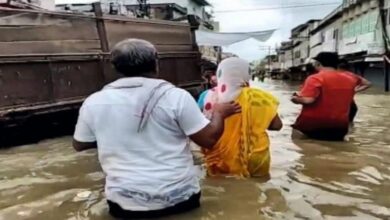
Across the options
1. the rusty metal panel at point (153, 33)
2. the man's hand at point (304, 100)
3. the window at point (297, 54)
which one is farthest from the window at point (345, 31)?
the man's hand at point (304, 100)

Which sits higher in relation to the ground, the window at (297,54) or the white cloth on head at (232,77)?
the white cloth on head at (232,77)

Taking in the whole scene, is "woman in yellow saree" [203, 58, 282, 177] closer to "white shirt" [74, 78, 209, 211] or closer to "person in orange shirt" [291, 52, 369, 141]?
"white shirt" [74, 78, 209, 211]

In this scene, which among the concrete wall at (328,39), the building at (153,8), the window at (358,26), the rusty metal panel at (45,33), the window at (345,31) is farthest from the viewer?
the concrete wall at (328,39)

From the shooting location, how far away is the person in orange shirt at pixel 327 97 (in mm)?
7875

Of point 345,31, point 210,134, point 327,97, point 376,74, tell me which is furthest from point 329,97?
point 345,31

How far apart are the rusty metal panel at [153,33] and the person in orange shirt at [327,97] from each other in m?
5.57

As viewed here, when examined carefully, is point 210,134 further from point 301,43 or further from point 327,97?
point 301,43

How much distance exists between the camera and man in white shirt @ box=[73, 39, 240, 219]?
12.4 ft

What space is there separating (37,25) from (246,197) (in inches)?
272

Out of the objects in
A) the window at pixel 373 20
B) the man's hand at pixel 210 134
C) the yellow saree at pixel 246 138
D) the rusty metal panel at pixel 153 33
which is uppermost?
the window at pixel 373 20

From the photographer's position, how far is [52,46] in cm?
1074

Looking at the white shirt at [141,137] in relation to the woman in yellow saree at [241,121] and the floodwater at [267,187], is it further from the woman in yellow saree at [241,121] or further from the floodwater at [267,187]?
the woman in yellow saree at [241,121]

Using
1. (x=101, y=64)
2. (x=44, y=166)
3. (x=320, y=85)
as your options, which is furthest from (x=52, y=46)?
(x=320, y=85)

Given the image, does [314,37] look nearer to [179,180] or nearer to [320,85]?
[320,85]
